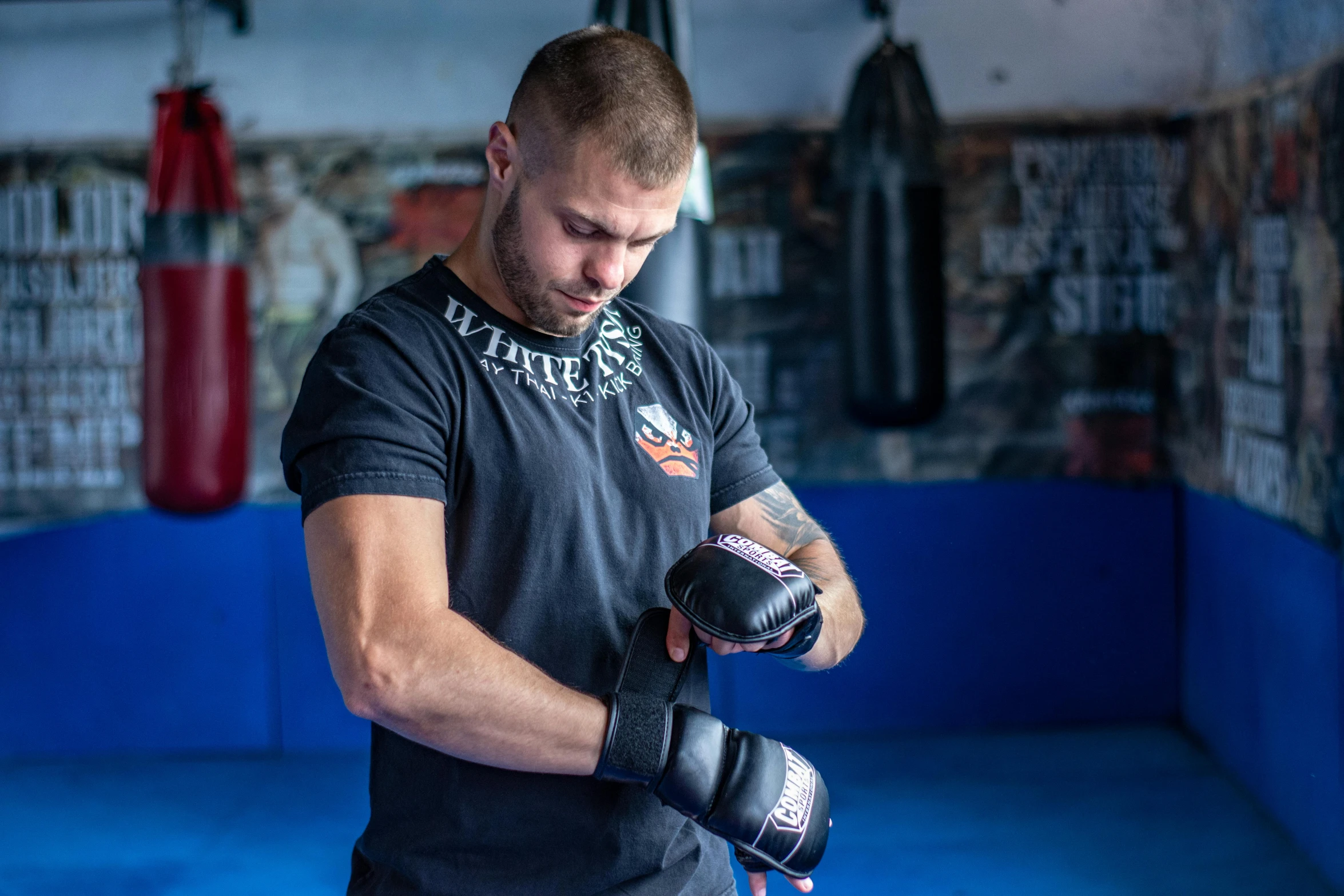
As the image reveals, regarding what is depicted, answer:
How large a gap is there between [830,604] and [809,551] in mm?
105

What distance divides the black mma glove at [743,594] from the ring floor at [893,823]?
1.69 metres

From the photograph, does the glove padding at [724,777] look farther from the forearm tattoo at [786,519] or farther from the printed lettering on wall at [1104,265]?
the printed lettering on wall at [1104,265]

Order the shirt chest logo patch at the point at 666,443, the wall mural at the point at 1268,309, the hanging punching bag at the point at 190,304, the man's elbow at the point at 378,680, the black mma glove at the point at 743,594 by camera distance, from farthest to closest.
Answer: the hanging punching bag at the point at 190,304, the wall mural at the point at 1268,309, the shirt chest logo patch at the point at 666,443, the black mma glove at the point at 743,594, the man's elbow at the point at 378,680

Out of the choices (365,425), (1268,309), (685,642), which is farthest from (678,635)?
(1268,309)

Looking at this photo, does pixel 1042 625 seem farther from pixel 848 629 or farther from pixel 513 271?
pixel 513 271

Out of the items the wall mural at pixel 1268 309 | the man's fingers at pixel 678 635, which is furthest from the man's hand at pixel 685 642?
the wall mural at pixel 1268 309

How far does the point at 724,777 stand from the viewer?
110 cm

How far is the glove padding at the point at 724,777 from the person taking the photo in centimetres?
A: 103

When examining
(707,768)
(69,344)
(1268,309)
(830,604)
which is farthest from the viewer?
(69,344)

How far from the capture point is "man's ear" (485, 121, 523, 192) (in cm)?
117

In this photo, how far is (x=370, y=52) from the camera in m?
3.57

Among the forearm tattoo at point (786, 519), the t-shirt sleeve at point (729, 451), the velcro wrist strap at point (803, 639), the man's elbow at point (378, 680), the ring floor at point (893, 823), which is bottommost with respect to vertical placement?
the ring floor at point (893, 823)

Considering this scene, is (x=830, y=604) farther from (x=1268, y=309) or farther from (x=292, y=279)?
(x=292, y=279)

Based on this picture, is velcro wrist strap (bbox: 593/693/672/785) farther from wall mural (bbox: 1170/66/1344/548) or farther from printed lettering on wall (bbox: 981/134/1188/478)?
printed lettering on wall (bbox: 981/134/1188/478)
